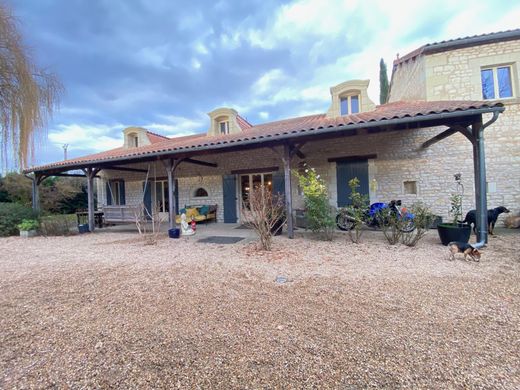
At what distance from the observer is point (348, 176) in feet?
24.6

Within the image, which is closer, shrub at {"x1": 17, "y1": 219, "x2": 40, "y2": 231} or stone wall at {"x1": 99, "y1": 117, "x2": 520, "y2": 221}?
stone wall at {"x1": 99, "y1": 117, "x2": 520, "y2": 221}

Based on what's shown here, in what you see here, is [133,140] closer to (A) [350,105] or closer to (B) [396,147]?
(A) [350,105]

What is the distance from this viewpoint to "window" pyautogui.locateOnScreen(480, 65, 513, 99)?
646 centimetres

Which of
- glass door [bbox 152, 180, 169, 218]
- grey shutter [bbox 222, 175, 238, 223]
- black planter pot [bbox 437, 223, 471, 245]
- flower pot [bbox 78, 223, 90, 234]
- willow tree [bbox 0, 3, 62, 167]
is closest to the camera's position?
willow tree [bbox 0, 3, 62, 167]

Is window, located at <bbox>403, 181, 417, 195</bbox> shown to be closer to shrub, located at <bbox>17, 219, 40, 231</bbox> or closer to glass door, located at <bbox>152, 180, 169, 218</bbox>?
glass door, located at <bbox>152, 180, 169, 218</bbox>

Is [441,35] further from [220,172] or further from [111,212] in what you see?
[111,212]

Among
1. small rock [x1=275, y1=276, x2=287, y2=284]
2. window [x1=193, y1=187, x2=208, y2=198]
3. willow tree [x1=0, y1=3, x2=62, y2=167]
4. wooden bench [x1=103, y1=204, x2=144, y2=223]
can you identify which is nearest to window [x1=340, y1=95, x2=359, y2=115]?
window [x1=193, y1=187, x2=208, y2=198]

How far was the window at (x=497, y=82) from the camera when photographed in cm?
646

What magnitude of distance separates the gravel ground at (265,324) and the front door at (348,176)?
3.82 m

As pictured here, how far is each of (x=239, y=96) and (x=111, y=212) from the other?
10.0 metres

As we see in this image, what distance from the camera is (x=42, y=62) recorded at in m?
4.76

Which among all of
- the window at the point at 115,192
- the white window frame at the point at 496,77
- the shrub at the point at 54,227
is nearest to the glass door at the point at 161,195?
the window at the point at 115,192

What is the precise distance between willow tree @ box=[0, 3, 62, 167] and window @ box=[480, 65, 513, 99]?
11335 mm

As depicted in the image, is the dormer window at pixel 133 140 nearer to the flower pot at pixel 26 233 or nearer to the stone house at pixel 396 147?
the stone house at pixel 396 147
